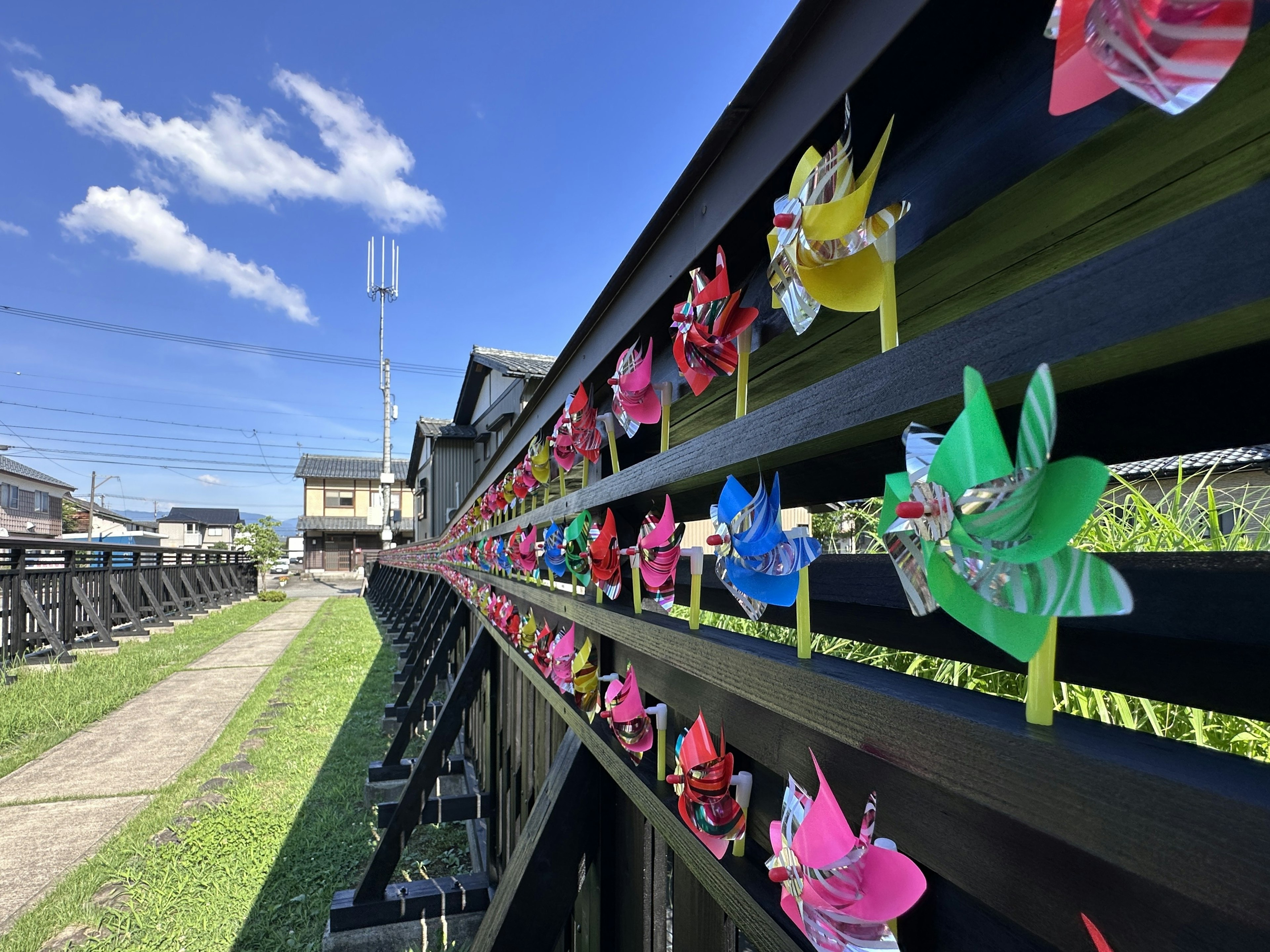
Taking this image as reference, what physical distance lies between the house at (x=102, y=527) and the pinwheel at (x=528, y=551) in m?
49.7

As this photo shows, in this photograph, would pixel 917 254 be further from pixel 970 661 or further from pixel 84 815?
pixel 84 815

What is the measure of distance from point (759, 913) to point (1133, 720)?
1.27m

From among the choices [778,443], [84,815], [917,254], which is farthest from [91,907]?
[917,254]

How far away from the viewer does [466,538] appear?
4727 millimetres

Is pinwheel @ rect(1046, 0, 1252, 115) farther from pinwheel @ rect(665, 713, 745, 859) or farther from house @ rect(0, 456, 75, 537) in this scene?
house @ rect(0, 456, 75, 537)

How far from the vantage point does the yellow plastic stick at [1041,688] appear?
49 centimetres

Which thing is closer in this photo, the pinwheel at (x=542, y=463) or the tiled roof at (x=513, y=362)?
the pinwheel at (x=542, y=463)

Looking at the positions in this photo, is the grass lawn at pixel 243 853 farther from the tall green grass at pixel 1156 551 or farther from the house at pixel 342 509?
the house at pixel 342 509

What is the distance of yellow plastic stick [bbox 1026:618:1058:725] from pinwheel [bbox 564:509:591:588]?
3.64ft

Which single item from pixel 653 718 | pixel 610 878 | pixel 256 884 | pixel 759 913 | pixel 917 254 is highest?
pixel 917 254

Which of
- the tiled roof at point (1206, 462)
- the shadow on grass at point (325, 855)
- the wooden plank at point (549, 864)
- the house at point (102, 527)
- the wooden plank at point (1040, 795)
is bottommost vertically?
the shadow on grass at point (325, 855)

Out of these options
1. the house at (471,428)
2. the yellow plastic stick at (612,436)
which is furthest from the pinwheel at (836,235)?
the house at (471,428)

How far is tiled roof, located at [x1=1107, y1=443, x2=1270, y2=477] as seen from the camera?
1690mm

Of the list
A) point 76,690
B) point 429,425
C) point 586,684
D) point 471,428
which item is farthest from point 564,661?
point 429,425
